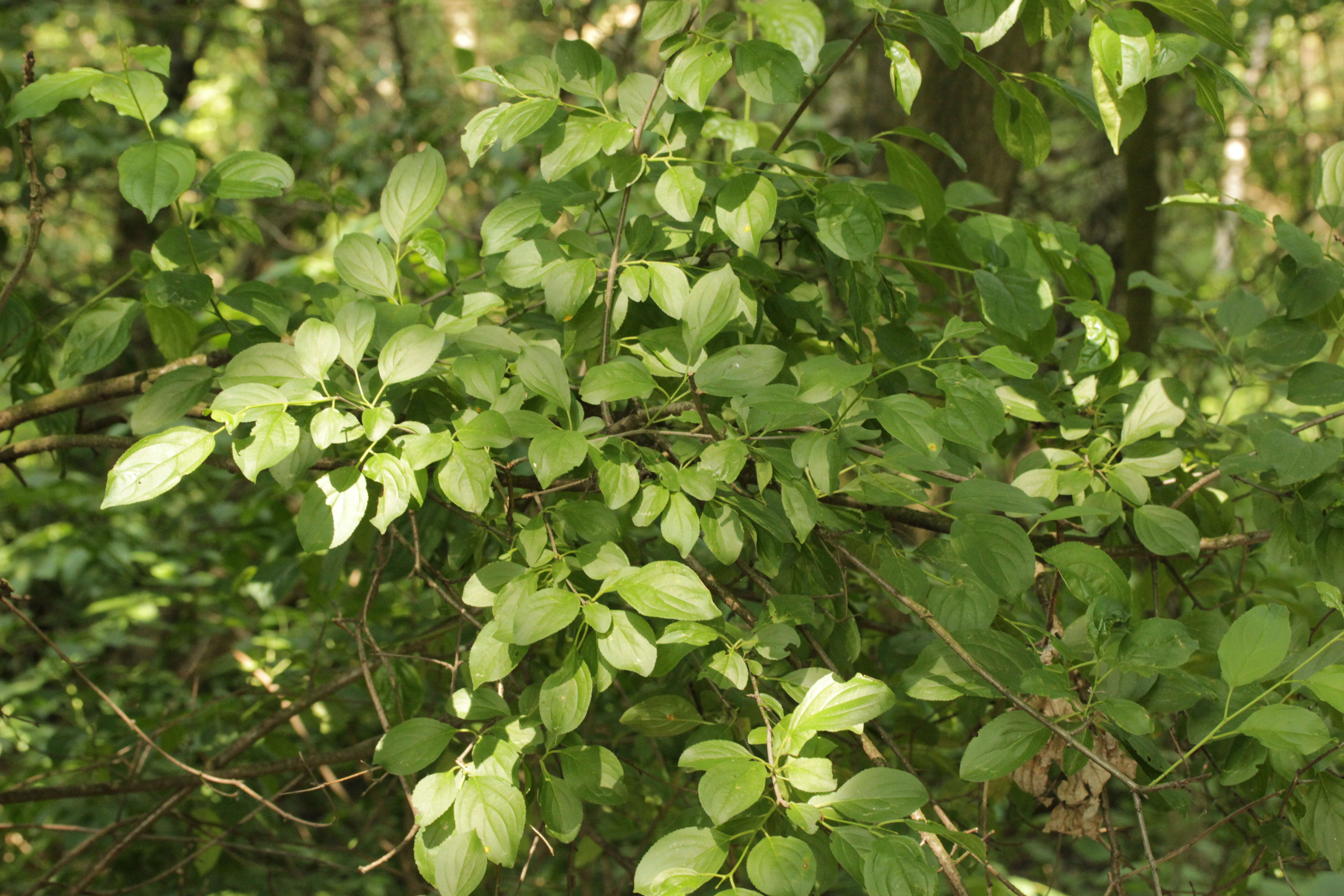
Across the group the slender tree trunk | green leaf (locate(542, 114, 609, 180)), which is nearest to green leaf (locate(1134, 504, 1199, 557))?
green leaf (locate(542, 114, 609, 180))

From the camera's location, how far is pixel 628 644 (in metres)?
0.92

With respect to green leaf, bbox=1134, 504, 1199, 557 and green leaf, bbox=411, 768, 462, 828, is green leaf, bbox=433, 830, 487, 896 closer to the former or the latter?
green leaf, bbox=411, 768, 462, 828

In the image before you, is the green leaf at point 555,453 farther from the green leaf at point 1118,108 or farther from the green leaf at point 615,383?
the green leaf at point 1118,108

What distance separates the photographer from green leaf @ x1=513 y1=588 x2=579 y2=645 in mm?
871

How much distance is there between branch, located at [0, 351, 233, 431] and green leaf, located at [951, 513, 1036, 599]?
3.35 feet

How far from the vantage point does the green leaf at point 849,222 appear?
3.51 feet

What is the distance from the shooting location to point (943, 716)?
166 cm

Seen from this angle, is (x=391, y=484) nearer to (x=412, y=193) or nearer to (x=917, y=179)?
(x=412, y=193)

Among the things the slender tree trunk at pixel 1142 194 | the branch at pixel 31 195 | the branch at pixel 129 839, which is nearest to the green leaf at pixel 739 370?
the branch at pixel 31 195

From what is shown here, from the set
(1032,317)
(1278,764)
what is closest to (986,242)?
(1032,317)

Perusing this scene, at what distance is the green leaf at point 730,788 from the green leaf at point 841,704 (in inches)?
2.4

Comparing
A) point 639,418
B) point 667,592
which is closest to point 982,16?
point 639,418

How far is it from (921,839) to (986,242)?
2.58 feet

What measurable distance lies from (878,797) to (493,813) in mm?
368
